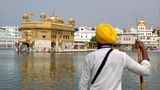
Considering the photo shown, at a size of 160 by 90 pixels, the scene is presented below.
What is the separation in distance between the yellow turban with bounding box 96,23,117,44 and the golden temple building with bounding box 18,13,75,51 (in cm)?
7008

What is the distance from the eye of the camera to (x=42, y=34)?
7450cm

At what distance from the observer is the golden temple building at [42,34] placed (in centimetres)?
7400

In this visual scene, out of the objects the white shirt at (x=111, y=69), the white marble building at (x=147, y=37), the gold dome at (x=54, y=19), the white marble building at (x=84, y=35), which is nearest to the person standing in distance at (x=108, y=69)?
the white shirt at (x=111, y=69)

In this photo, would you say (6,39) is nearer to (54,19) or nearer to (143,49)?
(54,19)

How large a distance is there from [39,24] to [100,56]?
234 ft

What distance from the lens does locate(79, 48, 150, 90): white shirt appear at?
343cm

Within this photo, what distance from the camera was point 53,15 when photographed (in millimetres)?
84375

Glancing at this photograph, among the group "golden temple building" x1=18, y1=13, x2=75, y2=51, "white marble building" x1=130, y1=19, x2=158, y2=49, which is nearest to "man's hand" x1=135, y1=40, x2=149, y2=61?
"golden temple building" x1=18, y1=13, x2=75, y2=51

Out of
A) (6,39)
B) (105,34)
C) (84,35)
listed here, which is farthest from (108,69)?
(6,39)

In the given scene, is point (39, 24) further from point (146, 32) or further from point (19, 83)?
point (19, 83)

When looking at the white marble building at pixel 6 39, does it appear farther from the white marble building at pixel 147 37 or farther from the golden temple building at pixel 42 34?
the golden temple building at pixel 42 34

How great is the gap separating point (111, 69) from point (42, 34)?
71.5 m

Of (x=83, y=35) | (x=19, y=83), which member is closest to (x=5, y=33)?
(x=83, y=35)

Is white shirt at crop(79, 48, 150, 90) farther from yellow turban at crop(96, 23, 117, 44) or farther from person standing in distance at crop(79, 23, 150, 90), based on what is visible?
yellow turban at crop(96, 23, 117, 44)
